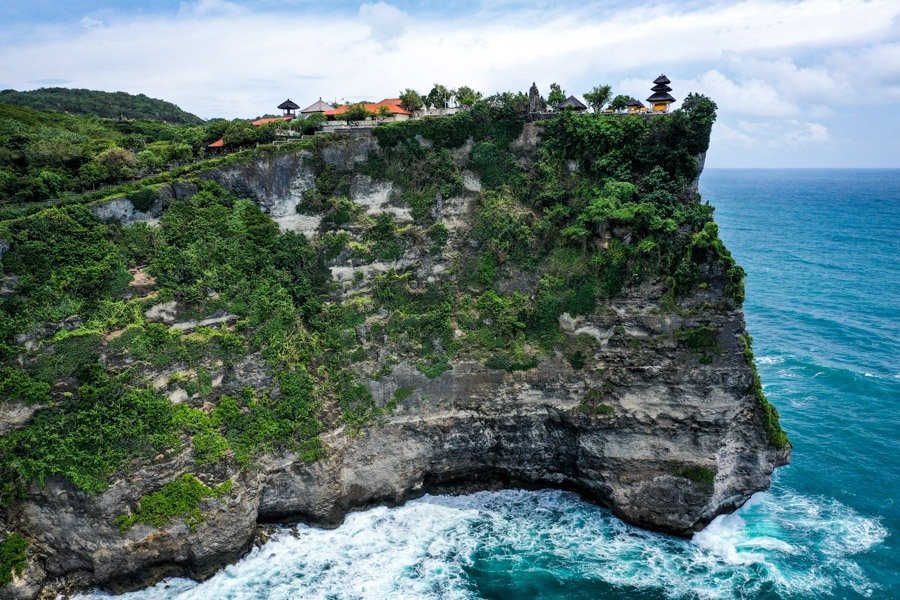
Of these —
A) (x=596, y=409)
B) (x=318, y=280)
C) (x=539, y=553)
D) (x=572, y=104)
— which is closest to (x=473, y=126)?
(x=572, y=104)

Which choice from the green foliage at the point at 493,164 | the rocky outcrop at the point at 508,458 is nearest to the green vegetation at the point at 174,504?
the rocky outcrop at the point at 508,458

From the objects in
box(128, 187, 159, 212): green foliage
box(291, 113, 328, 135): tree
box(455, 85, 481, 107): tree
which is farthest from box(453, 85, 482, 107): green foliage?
box(128, 187, 159, 212): green foliage

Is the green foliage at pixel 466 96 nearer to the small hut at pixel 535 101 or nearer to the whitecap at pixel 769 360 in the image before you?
the small hut at pixel 535 101

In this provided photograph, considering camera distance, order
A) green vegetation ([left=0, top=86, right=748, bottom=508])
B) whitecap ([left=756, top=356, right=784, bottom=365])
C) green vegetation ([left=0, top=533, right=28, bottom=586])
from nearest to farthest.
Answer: green vegetation ([left=0, top=533, right=28, bottom=586])
green vegetation ([left=0, top=86, right=748, bottom=508])
whitecap ([left=756, top=356, right=784, bottom=365])

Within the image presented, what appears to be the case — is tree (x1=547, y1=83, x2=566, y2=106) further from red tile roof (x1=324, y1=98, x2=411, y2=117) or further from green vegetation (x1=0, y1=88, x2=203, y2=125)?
green vegetation (x1=0, y1=88, x2=203, y2=125)

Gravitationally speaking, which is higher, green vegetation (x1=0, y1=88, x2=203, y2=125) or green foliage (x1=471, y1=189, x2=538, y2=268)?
green vegetation (x1=0, y1=88, x2=203, y2=125)
